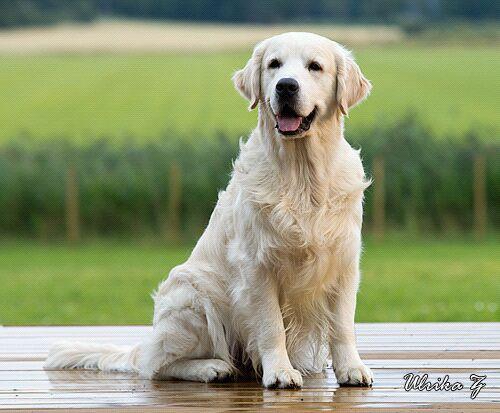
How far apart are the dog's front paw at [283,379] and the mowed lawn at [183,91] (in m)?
22.4

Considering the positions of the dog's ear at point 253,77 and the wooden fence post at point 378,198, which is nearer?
the dog's ear at point 253,77

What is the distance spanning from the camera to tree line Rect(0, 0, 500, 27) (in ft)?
101

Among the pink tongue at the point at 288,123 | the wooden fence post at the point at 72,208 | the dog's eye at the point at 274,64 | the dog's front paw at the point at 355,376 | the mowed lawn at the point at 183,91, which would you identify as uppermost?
the dog's eye at the point at 274,64

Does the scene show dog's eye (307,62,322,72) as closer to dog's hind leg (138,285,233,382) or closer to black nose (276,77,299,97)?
black nose (276,77,299,97)

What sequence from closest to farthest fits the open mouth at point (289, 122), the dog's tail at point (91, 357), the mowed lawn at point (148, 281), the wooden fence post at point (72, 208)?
the open mouth at point (289, 122), the dog's tail at point (91, 357), the mowed lawn at point (148, 281), the wooden fence post at point (72, 208)

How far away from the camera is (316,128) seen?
4.05 metres

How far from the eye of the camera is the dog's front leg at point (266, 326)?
395 centimetres

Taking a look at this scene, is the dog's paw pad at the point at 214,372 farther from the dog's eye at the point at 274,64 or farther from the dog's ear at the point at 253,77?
the dog's eye at the point at 274,64

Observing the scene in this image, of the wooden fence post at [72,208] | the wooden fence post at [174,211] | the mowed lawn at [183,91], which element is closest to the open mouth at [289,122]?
the wooden fence post at [174,211]

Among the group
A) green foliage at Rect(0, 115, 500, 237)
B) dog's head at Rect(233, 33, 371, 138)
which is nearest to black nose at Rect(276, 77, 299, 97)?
dog's head at Rect(233, 33, 371, 138)

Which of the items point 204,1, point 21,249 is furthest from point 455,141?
point 204,1

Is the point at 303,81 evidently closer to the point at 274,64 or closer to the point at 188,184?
the point at 274,64

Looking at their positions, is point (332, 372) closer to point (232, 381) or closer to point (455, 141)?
point (232, 381)

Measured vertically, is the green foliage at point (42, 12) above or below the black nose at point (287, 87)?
below
